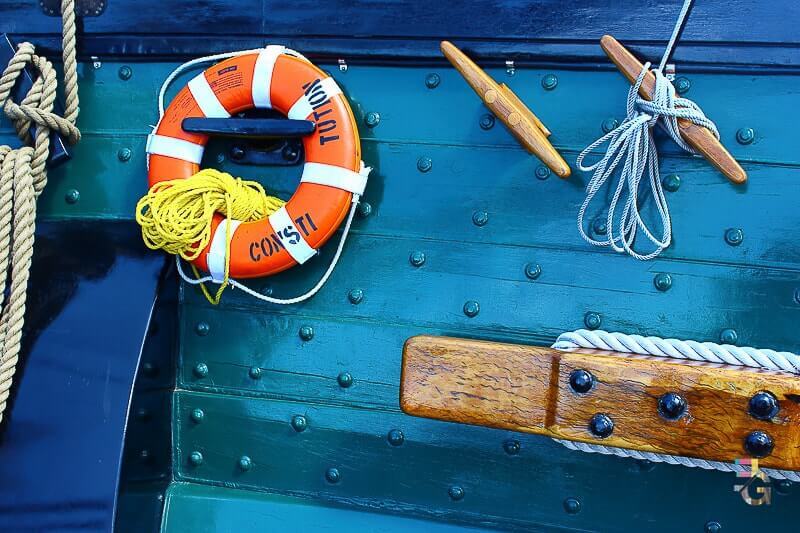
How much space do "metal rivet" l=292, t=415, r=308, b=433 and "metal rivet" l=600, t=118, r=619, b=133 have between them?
109cm

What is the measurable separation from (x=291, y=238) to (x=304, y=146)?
0.85ft

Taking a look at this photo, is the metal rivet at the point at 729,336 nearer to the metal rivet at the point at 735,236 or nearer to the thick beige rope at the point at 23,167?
the metal rivet at the point at 735,236

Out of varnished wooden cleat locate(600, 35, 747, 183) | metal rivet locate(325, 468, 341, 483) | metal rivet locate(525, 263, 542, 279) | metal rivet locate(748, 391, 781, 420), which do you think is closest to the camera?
metal rivet locate(748, 391, 781, 420)

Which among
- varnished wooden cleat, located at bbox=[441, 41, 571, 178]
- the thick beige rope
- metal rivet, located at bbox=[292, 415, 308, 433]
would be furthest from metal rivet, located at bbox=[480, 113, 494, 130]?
the thick beige rope

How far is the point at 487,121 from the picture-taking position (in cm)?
199

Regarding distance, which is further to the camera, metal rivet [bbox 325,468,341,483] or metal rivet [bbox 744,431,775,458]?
metal rivet [bbox 325,468,341,483]

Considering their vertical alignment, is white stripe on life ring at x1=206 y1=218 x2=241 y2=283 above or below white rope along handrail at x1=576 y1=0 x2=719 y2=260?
below

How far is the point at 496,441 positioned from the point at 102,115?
1.45 metres

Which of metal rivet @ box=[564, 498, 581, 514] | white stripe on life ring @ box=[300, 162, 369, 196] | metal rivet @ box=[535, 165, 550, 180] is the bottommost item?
metal rivet @ box=[564, 498, 581, 514]

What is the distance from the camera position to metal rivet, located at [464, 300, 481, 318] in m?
1.97

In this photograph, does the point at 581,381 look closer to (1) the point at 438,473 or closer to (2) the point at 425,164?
(1) the point at 438,473

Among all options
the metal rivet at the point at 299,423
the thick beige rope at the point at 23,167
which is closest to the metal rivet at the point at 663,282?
the metal rivet at the point at 299,423

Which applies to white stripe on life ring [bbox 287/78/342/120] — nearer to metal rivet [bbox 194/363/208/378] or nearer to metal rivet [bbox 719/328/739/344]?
metal rivet [bbox 194/363/208/378]

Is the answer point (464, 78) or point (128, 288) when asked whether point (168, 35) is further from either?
point (464, 78)
